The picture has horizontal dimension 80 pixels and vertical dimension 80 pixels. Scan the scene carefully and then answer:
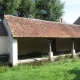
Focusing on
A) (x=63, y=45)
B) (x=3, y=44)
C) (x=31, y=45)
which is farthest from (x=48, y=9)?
(x=3, y=44)

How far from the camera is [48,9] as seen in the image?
44469mm

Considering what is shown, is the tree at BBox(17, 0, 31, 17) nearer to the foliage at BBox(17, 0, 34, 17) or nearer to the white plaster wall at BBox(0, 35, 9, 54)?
the foliage at BBox(17, 0, 34, 17)

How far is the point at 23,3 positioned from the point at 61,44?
16136mm

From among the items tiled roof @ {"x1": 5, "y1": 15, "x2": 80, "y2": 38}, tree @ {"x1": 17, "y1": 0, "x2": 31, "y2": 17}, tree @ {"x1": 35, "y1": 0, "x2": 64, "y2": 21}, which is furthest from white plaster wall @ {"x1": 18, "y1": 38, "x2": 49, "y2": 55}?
tree @ {"x1": 35, "y1": 0, "x2": 64, "y2": 21}

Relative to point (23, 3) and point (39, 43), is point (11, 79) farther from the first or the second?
point (23, 3)

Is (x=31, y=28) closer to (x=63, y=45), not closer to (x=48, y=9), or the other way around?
(x=63, y=45)

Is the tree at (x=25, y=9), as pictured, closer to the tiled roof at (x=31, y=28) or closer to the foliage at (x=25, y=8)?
the foliage at (x=25, y=8)

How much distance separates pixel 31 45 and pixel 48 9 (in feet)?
80.5

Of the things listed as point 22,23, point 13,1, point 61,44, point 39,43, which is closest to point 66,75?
point 22,23

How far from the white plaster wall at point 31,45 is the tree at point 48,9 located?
70.8 ft

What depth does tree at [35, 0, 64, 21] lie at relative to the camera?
43969 mm

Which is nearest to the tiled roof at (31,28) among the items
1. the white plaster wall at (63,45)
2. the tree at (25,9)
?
the white plaster wall at (63,45)

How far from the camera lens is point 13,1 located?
33.5 metres

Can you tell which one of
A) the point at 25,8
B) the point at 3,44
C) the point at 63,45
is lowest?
the point at 63,45
